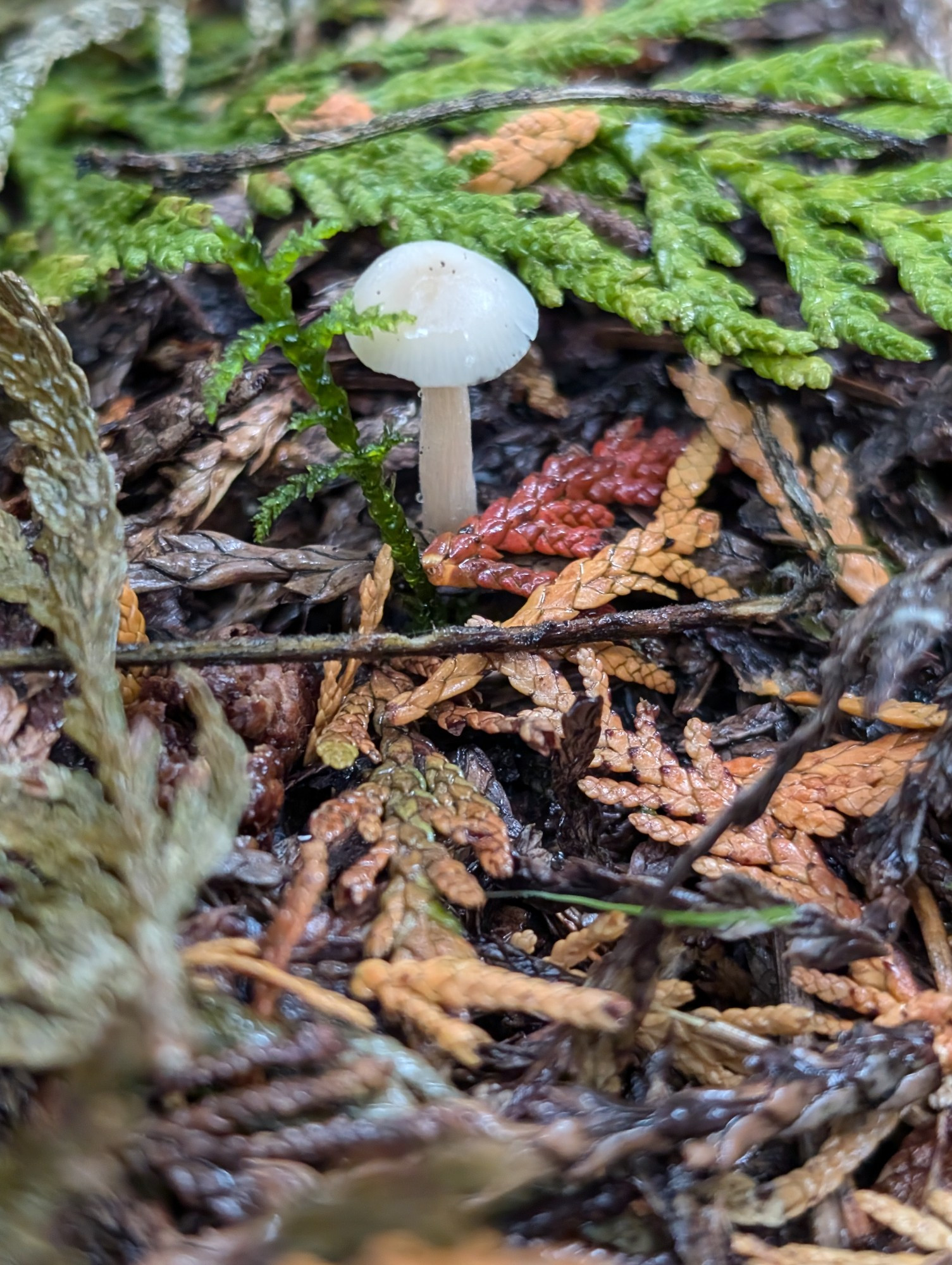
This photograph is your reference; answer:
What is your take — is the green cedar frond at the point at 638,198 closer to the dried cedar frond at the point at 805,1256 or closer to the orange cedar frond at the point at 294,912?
the orange cedar frond at the point at 294,912

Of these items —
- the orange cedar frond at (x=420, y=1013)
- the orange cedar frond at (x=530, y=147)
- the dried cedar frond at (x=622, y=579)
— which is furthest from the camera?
the orange cedar frond at (x=530, y=147)

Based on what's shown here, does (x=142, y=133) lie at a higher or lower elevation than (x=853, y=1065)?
higher

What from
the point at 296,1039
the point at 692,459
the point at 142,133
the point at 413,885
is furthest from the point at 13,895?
the point at 142,133

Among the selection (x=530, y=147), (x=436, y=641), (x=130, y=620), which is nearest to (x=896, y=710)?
(x=436, y=641)

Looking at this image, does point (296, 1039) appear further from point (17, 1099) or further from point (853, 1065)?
point (853, 1065)

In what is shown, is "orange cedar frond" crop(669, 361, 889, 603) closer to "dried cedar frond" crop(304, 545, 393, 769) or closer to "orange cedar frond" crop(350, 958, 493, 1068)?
"dried cedar frond" crop(304, 545, 393, 769)

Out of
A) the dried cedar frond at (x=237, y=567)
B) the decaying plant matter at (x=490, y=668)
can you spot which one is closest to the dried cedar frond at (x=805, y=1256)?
the decaying plant matter at (x=490, y=668)

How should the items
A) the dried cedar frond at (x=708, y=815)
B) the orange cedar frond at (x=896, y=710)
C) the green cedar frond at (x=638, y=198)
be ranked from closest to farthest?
the dried cedar frond at (x=708, y=815)
the orange cedar frond at (x=896, y=710)
the green cedar frond at (x=638, y=198)

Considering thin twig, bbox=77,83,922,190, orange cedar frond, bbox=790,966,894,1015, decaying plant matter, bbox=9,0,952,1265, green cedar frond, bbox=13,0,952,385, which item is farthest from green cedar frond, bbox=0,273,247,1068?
thin twig, bbox=77,83,922,190
